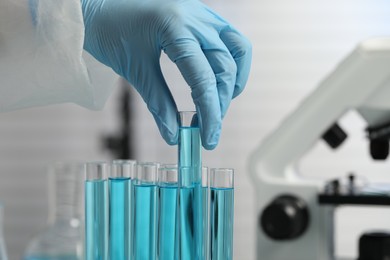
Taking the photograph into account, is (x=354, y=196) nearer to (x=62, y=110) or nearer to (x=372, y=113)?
(x=372, y=113)

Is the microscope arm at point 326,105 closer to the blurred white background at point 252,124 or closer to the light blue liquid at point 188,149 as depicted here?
the light blue liquid at point 188,149

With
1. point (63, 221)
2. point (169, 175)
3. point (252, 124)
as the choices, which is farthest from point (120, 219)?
point (252, 124)

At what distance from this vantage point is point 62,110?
400 centimetres

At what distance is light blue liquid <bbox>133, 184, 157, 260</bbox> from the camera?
968mm

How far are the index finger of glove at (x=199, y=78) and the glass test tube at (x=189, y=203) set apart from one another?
0.11m

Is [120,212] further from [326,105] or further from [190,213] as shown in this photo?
[326,105]

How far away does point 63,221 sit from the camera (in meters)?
1.52

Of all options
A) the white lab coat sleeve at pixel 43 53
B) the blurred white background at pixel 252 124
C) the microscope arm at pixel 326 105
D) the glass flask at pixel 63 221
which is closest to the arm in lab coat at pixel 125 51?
the white lab coat sleeve at pixel 43 53

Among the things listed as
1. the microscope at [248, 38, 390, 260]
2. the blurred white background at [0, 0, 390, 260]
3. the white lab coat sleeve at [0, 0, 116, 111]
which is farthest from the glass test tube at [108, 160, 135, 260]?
the blurred white background at [0, 0, 390, 260]

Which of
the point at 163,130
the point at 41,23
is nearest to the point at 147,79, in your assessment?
the point at 163,130

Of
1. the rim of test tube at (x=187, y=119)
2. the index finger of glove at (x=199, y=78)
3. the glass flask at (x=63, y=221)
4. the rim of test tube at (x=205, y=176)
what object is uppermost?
the index finger of glove at (x=199, y=78)

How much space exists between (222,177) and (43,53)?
0.48 meters

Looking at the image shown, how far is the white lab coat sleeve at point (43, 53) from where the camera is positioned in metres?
1.18

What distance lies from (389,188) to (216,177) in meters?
1.02
